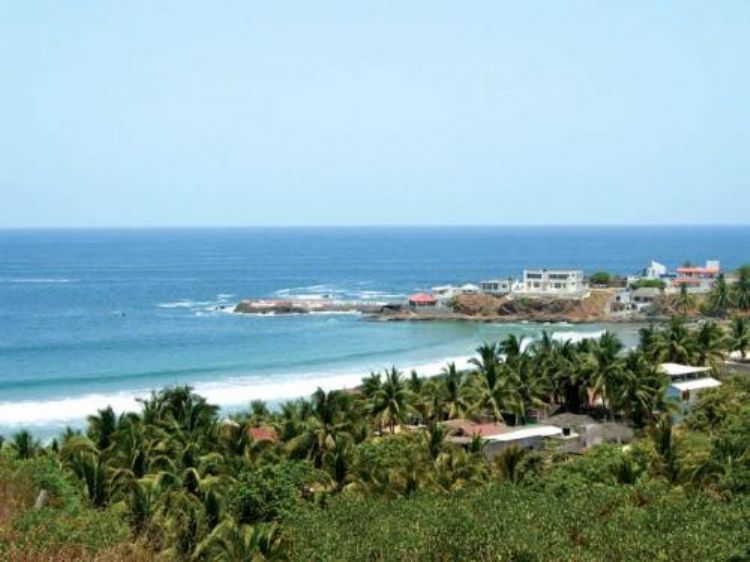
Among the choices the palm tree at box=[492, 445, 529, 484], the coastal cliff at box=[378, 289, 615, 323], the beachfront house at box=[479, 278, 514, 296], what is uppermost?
the palm tree at box=[492, 445, 529, 484]

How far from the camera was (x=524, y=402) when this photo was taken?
44.4m

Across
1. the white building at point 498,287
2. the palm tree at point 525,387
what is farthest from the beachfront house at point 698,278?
the palm tree at point 525,387

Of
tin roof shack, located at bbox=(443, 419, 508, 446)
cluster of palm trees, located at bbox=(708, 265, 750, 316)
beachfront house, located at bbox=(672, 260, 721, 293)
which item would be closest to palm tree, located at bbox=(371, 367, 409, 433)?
tin roof shack, located at bbox=(443, 419, 508, 446)

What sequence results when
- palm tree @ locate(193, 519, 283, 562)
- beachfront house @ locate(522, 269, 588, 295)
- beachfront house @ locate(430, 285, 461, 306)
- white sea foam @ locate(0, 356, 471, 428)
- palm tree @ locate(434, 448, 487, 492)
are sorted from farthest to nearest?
beachfront house @ locate(522, 269, 588, 295)
beachfront house @ locate(430, 285, 461, 306)
white sea foam @ locate(0, 356, 471, 428)
palm tree @ locate(434, 448, 487, 492)
palm tree @ locate(193, 519, 283, 562)

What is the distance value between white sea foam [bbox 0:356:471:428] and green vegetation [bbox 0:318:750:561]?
16.0m

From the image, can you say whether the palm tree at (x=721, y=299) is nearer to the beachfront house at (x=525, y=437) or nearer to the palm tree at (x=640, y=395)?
the palm tree at (x=640, y=395)

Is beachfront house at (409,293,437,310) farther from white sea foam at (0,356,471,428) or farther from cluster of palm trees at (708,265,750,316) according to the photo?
white sea foam at (0,356,471,428)

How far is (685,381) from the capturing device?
49500 millimetres

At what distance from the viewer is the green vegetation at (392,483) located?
1738cm

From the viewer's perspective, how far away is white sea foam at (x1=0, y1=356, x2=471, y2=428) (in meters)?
53.2

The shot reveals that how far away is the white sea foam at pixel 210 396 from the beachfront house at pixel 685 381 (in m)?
20.4

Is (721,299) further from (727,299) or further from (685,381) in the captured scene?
(685,381)

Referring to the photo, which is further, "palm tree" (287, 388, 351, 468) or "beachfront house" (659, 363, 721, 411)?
"beachfront house" (659, 363, 721, 411)

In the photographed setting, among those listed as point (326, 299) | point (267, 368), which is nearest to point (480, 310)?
point (326, 299)
